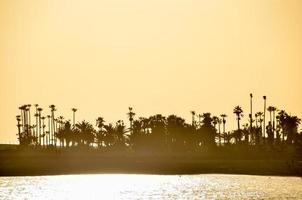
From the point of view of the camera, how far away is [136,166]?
572ft

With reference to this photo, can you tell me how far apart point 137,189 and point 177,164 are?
44.5m

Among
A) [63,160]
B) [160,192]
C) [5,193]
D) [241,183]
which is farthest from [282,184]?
[63,160]

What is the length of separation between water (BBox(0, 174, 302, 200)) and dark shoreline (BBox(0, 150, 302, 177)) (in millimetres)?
4494

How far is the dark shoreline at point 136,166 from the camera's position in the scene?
16425 cm

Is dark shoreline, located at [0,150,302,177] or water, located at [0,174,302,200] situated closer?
water, located at [0,174,302,200]

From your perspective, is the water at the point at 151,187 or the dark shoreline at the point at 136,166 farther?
the dark shoreline at the point at 136,166

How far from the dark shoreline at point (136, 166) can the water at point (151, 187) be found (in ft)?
14.7

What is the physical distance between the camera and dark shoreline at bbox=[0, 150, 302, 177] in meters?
164

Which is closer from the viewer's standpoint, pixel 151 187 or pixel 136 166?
pixel 151 187

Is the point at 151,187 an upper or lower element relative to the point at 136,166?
lower

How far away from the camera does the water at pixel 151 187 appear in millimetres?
112194

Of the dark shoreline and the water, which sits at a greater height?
the dark shoreline

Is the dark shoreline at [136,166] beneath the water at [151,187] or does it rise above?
above

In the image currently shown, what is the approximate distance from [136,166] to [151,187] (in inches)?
1629
